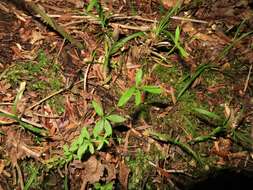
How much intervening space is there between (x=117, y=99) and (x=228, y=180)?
0.81 m

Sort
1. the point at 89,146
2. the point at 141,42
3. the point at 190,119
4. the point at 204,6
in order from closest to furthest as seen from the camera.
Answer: the point at 89,146 → the point at 190,119 → the point at 141,42 → the point at 204,6

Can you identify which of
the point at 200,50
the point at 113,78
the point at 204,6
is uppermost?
the point at 204,6

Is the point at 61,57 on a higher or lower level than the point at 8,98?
higher

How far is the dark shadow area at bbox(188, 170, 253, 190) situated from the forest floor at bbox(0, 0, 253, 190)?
Result: 20 millimetres

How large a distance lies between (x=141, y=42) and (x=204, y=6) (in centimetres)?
69

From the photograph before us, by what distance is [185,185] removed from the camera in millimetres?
1905

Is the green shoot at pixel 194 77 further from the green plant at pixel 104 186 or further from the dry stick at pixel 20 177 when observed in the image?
the dry stick at pixel 20 177

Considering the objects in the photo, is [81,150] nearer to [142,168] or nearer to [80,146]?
[80,146]

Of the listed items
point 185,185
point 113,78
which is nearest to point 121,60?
point 113,78

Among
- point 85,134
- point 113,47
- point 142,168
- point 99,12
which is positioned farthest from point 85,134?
point 99,12

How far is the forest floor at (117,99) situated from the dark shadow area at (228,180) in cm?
2

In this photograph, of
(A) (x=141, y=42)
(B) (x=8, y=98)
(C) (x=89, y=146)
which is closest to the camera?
(C) (x=89, y=146)

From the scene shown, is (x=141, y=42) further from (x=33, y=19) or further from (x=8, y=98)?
(x=8, y=98)

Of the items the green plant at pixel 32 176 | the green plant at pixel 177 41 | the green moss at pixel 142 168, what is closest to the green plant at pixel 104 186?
the green moss at pixel 142 168
